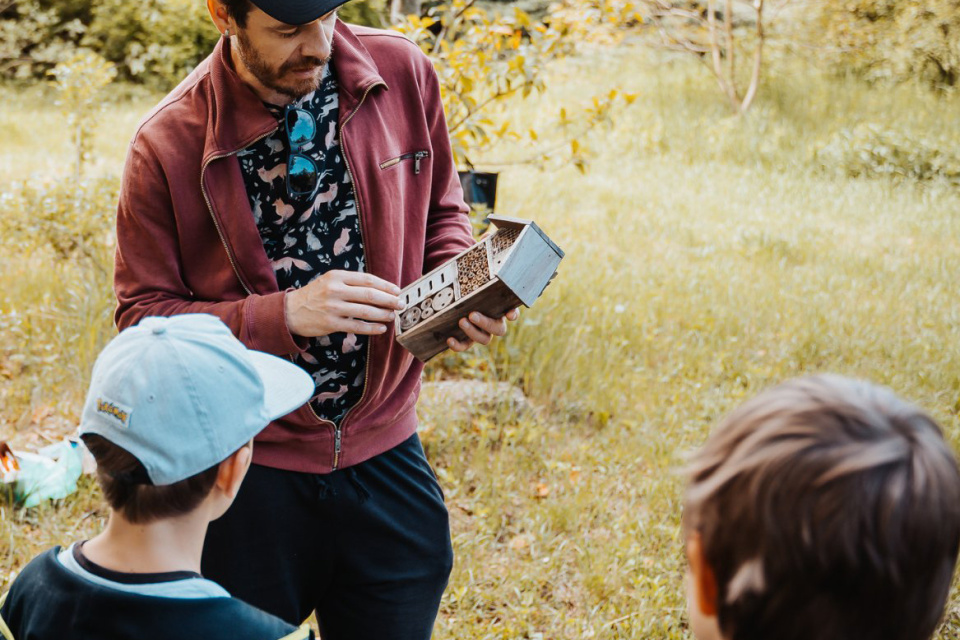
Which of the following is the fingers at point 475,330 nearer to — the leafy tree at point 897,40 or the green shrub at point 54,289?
the green shrub at point 54,289

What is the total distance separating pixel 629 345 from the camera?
5438 mm

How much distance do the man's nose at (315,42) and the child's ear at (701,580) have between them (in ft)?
4.19

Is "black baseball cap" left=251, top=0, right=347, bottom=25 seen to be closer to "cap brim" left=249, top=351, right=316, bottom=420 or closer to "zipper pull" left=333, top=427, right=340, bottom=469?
"cap brim" left=249, top=351, right=316, bottom=420

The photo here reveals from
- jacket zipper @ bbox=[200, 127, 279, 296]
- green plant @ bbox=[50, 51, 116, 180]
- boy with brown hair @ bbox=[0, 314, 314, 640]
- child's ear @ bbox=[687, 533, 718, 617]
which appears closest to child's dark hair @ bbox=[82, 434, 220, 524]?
boy with brown hair @ bbox=[0, 314, 314, 640]

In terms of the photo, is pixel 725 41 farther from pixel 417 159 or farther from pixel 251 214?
pixel 251 214

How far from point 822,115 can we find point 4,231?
9287 millimetres

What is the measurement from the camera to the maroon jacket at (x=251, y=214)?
6.56 ft

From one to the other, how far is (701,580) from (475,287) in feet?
3.06

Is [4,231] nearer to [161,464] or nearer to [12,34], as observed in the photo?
[161,464]

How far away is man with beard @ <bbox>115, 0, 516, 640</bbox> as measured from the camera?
2.00 m

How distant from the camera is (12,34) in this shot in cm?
1248

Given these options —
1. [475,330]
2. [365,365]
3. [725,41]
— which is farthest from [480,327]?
[725,41]

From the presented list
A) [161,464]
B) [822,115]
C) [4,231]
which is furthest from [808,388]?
[822,115]

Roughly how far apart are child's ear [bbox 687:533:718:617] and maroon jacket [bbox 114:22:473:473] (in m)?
0.98
